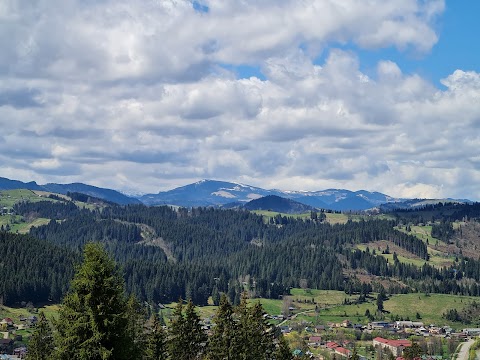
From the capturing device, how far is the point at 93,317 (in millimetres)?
29906

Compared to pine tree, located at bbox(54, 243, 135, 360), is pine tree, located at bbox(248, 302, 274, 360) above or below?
below

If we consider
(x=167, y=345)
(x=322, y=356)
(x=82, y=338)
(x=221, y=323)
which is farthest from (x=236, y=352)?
(x=322, y=356)

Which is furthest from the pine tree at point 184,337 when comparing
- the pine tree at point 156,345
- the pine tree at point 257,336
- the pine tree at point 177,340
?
the pine tree at point 257,336

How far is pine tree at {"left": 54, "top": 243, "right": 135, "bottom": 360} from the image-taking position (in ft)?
98.0

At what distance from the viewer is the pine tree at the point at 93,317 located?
29875mm

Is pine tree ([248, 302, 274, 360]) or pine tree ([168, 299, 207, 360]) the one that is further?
pine tree ([168, 299, 207, 360])

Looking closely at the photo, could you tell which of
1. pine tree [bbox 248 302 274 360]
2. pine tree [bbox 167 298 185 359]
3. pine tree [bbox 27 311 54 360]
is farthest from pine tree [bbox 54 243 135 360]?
pine tree [bbox 27 311 54 360]

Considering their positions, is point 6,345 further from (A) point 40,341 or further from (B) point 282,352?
(B) point 282,352

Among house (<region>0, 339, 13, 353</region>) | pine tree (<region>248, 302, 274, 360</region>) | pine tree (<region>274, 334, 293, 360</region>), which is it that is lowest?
house (<region>0, 339, 13, 353</region>)

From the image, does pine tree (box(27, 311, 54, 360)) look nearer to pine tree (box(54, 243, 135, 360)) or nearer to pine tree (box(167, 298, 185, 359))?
pine tree (box(167, 298, 185, 359))

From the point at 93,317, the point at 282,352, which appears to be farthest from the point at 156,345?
the point at 93,317

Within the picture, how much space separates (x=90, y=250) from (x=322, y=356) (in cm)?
17454

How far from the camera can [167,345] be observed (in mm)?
65312

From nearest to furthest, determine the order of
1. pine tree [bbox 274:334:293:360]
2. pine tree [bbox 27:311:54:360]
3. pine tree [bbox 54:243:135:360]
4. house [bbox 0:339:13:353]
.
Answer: pine tree [bbox 54:243:135:360]
pine tree [bbox 274:334:293:360]
pine tree [bbox 27:311:54:360]
house [bbox 0:339:13:353]
